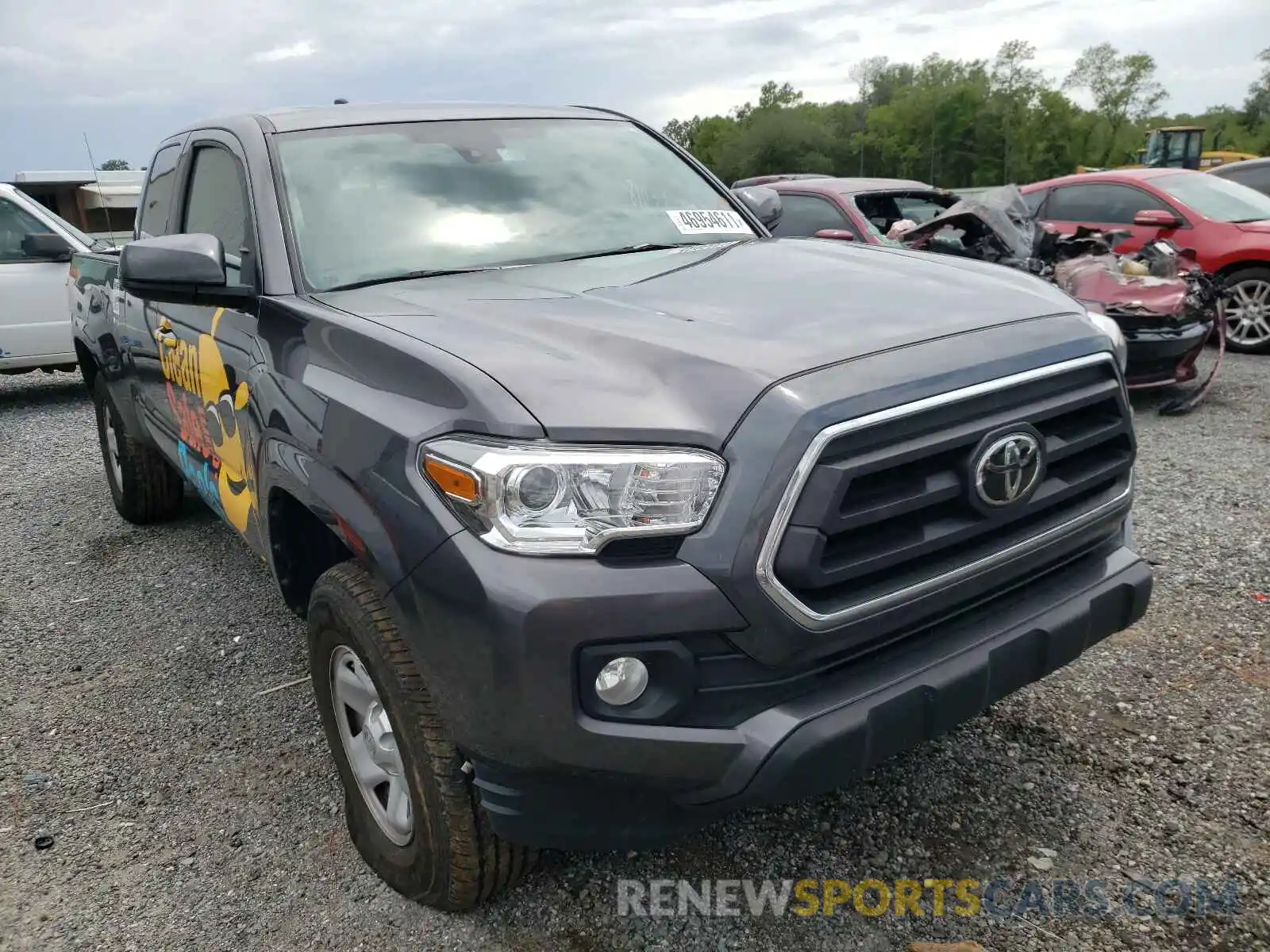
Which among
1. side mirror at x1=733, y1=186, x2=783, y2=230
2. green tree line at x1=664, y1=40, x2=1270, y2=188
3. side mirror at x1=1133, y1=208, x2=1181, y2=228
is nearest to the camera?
side mirror at x1=733, y1=186, x2=783, y2=230

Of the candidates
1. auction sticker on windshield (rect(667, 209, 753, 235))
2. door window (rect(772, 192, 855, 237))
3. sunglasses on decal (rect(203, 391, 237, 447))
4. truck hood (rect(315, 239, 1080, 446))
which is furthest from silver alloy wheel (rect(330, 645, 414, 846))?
door window (rect(772, 192, 855, 237))

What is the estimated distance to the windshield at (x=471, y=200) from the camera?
2812 millimetres

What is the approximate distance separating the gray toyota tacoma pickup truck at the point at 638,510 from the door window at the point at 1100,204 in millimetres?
7380

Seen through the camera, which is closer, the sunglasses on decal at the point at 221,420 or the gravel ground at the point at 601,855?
the gravel ground at the point at 601,855

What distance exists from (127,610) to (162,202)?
5.59ft

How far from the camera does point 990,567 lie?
2059 millimetres

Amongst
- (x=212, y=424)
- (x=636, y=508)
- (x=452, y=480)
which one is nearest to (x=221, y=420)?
(x=212, y=424)

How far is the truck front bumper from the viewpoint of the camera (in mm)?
1742

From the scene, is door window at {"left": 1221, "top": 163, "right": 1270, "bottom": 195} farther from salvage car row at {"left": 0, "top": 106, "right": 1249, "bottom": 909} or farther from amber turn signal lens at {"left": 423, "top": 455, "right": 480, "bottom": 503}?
amber turn signal lens at {"left": 423, "top": 455, "right": 480, "bottom": 503}

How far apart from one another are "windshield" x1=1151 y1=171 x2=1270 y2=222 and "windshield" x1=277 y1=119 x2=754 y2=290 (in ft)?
23.0

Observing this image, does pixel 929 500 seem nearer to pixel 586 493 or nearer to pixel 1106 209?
pixel 586 493

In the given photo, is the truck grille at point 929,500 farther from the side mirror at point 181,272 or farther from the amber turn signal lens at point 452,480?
the side mirror at point 181,272

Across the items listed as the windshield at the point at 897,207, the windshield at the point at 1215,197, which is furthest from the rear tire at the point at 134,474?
the windshield at the point at 1215,197

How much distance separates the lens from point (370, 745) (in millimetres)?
2348
